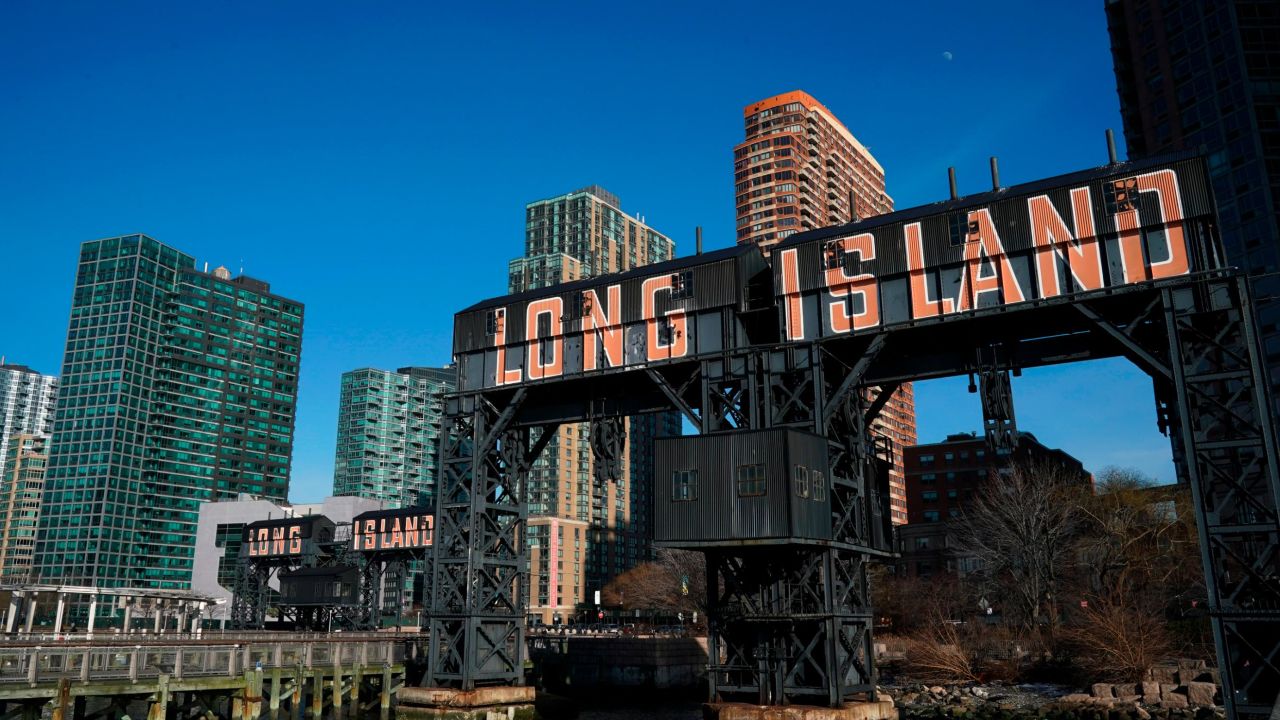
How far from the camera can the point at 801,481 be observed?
106 ft

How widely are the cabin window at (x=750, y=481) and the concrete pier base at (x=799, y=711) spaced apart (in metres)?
7.35

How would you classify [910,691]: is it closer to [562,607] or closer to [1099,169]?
[1099,169]

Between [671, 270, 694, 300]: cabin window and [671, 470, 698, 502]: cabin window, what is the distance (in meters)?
8.18

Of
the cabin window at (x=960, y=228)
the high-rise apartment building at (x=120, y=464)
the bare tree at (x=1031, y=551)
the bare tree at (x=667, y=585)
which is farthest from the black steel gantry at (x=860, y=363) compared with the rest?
the high-rise apartment building at (x=120, y=464)

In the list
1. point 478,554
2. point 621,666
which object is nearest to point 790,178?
point 621,666

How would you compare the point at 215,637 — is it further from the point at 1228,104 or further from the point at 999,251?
the point at 1228,104

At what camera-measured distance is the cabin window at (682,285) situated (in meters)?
38.9

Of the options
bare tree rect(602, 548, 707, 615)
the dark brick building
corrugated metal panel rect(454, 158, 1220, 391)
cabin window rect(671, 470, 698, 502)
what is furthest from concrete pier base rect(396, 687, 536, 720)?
the dark brick building

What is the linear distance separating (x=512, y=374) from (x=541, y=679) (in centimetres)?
3332

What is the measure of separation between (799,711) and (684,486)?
8.56 metres

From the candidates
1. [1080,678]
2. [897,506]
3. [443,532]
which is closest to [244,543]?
[443,532]

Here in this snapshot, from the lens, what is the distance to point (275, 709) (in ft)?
152

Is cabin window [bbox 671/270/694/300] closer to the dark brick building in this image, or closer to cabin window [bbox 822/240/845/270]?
cabin window [bbox 822/240/845/270]

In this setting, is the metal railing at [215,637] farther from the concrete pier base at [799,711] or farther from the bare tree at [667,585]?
the bare tree at [667,585]
